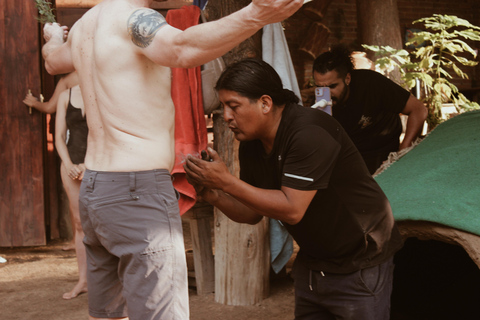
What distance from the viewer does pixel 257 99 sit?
2121 mm

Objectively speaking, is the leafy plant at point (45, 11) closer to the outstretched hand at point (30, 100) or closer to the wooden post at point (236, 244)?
the wooden post at point (236, 244)

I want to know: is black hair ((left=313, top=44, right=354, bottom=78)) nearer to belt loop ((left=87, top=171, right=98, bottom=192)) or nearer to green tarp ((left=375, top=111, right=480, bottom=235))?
green tarp ((left=375, top=111, right=480, bottom=235))

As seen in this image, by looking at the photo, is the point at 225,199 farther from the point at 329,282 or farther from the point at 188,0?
the point at 188,0

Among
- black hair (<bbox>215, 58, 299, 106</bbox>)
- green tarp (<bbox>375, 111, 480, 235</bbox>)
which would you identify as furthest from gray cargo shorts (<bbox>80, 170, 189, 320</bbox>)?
green tarp (<bbox>375, 111, 480, 235</bbox>)

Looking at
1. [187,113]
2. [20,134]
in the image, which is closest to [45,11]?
[187,113]

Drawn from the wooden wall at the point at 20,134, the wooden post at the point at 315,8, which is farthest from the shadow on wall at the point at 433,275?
the wooden post at the point at 315,8

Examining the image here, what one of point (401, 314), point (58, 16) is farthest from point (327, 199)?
point (58, 16)

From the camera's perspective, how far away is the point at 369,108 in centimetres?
425

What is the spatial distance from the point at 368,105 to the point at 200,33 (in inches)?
105

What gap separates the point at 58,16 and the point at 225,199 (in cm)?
450

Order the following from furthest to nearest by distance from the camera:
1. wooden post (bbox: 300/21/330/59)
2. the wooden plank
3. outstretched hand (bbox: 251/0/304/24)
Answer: wooden post (bbox: 300/21/330/59) < the wooden plank < outstretched hand (bbox: 251/0/304/24)

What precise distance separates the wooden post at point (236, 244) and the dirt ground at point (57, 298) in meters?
0.13

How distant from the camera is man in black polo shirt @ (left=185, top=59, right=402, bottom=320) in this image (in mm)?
2018

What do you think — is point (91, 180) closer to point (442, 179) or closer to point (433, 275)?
point (442, 179)
